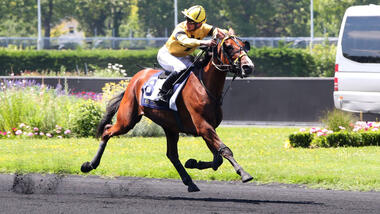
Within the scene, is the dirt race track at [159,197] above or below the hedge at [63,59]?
above

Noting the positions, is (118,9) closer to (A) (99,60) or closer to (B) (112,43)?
(B) (112,43)

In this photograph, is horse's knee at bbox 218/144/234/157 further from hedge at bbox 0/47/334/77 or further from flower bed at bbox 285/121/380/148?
hedge at bbox 0/47/334/77

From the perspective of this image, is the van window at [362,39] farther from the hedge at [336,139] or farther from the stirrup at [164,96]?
the stirrup at [164,96]

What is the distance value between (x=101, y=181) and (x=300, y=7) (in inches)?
2362

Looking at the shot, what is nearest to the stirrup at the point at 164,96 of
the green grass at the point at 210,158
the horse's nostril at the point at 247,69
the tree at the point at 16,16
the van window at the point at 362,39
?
the horse's nostril at the point at 247,69

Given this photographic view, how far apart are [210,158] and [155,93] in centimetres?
378

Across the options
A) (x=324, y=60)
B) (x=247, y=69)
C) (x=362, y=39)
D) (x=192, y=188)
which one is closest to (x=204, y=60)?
(x=247, y=69)

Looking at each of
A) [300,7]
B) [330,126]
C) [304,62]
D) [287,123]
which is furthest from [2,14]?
[330,126]

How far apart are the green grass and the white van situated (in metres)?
3.20

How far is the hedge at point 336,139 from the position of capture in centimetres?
1530

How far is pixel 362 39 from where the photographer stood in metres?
20.7

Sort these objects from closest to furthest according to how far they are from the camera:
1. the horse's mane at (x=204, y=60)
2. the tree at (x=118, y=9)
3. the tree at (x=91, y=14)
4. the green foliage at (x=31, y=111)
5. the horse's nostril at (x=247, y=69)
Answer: the horse's nostril at (x=247, y=69), the horse's mane at (x=204, y=60), the green foliage at (x=31, y=111), the tree at (x=91, y=14), the tree at (x=118, y=9)

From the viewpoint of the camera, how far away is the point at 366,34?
67.7 ft

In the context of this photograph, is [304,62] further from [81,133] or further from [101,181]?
[101,181]
